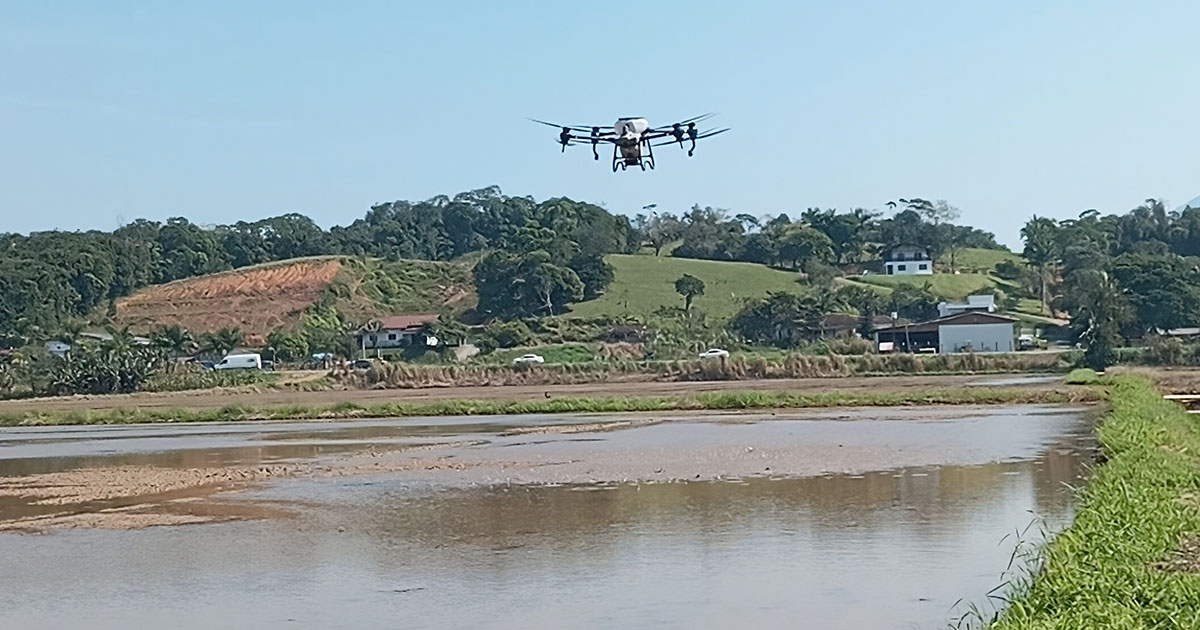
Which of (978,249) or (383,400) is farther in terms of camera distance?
(978,249)

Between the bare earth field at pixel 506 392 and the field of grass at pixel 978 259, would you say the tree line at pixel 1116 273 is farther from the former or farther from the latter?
the bare earth field at pixel 506 392

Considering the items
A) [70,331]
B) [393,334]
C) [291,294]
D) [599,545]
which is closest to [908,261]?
[393,334]

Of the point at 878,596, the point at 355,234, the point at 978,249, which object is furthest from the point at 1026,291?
the point at 878,596

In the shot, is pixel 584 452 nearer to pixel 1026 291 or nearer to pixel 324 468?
pixel 324 468

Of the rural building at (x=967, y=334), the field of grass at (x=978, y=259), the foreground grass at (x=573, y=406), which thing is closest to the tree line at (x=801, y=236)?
the field of grass at (x=978, y=259)

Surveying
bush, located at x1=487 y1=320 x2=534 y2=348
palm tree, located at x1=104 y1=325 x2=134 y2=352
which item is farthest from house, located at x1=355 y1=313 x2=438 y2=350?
palm tree, located at x1=104 y1=325 x2=134 y2=352
